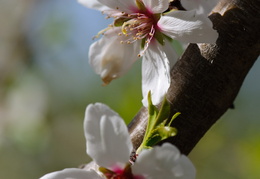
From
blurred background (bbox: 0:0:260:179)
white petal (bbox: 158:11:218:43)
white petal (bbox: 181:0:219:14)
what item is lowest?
blurred background (bbox: 0:0:260:179)

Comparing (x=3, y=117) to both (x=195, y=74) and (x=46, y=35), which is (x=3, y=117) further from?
(x=195, y=74)

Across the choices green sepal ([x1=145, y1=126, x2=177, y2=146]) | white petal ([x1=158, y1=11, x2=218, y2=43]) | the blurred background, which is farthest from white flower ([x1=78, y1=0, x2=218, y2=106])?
the blurred background

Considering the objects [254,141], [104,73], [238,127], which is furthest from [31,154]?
[104,73]

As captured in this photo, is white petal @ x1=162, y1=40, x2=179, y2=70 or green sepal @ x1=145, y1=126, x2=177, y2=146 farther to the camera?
white petal @ x1=162, y1=40, x2=179, y2=70

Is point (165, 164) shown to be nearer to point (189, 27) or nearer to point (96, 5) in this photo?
point (189, 27)

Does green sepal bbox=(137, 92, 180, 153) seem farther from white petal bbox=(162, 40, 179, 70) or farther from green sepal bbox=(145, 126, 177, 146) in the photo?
white petal bbox=(162, 40, 179, 70)

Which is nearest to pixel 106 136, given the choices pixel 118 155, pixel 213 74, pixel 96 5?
pixel 118 155

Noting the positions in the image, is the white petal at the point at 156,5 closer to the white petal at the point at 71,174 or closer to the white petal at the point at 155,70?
the white petal at the point at 155,70
